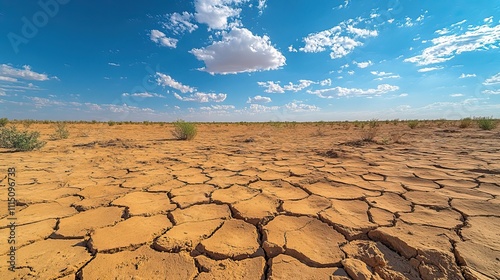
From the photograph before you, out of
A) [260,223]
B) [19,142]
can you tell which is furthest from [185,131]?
[260,223]

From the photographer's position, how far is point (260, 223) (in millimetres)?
1521

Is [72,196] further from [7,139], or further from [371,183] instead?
[7,139]

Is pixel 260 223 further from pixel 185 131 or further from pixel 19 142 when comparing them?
pixel 185 131

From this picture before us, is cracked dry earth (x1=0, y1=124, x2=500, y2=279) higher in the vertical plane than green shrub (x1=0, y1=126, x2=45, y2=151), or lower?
lower

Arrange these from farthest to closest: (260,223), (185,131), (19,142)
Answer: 1. (185,131)
2. (19,142)
3. (260,223)

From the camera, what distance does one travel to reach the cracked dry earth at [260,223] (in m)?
1.09

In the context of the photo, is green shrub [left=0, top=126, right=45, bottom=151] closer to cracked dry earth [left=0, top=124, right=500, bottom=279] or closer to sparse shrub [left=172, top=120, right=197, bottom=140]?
cracked dry earth [left=0, top=124, right=500, bottom=279]

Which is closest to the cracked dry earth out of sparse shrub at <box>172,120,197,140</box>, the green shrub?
the green shrub

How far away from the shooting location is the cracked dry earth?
1.09m

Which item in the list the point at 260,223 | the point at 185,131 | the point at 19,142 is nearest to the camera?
the point at 260,223

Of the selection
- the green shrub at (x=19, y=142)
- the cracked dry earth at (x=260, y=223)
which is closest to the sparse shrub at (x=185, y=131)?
the green shrub at (x=19, y=142)

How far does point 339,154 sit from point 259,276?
3082 mm

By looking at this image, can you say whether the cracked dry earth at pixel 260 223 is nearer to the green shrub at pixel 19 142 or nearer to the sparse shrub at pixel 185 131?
the green shrub at pixel 19 142

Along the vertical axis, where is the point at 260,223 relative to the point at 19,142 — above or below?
below
